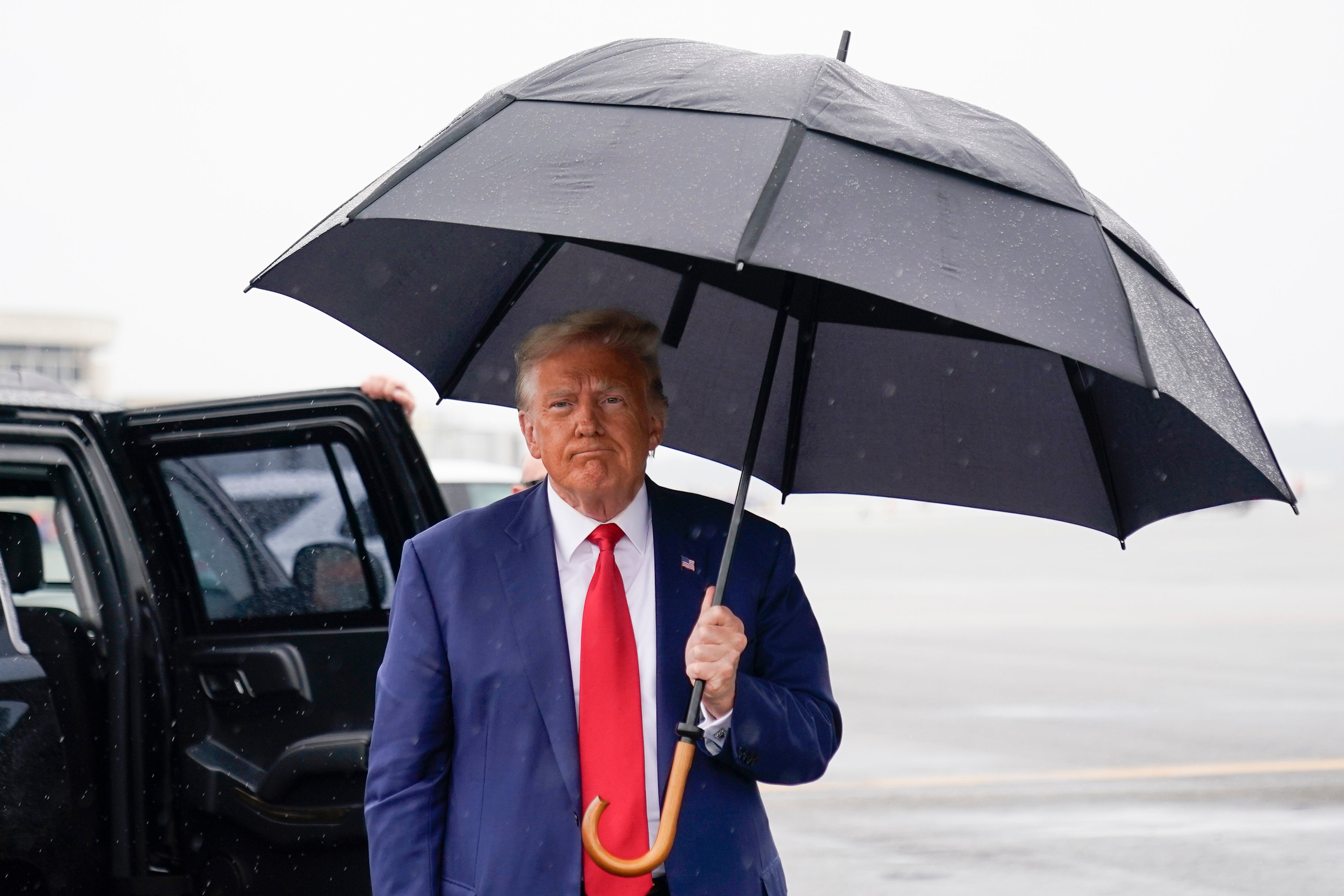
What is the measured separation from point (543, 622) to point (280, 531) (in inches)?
66.5

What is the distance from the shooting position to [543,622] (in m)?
2.57

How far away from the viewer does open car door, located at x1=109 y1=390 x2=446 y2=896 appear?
11.5 ft

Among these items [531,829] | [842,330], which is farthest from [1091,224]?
[531,829]

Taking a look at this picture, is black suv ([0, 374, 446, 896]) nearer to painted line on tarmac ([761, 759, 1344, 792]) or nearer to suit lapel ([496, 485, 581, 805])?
suit lapel ([496, 485, 581, 805])

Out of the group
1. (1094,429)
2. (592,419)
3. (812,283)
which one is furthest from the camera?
(812,283)

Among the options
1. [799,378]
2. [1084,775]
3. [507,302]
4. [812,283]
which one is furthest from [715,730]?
[1084,775]

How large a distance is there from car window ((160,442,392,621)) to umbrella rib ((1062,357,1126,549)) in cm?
181

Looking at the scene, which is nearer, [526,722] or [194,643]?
[526,722]

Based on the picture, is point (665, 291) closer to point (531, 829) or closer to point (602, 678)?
point (602, 678)

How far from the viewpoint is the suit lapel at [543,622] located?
249 centimetres

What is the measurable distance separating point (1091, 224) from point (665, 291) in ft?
3.66

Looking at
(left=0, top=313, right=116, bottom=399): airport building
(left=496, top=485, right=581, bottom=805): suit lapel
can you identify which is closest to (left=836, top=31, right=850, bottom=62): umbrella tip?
(left=496, top=485, right=581, bottom=805): suit lapel

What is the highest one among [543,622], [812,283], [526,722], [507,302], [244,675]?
[812,283]

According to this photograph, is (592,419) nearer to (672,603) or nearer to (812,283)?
(672,603)
